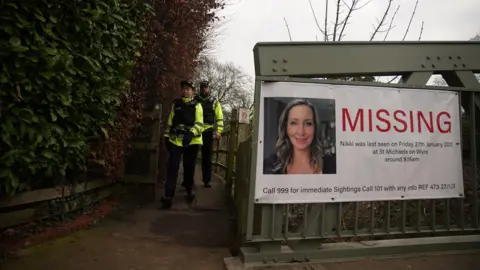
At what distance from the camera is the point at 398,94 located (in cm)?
368

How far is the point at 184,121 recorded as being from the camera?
546 centimetres

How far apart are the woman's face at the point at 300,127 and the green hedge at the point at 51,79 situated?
5.92 ft

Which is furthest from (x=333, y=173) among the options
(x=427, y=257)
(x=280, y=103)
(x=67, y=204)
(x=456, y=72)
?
(x=67, y=204)

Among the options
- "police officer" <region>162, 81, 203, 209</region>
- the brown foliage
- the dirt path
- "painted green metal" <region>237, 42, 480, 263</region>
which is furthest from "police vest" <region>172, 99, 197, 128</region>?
"painted green metal" <region>237, 42, 480, 263</region>

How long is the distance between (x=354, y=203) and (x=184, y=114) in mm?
2848

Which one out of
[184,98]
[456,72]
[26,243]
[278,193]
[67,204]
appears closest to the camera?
[278,193]

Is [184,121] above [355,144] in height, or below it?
above

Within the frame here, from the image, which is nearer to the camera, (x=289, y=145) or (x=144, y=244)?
(x=289, y=145)

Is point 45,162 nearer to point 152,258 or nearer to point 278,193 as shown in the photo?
point 152,258

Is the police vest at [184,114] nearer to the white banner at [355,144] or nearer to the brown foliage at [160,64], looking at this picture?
the brown foliage at [160,64]

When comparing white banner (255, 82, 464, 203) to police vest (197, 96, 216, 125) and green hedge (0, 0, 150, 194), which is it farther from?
police vest (197, 96, 216, 125)

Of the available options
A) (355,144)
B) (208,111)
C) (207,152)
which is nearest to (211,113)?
(208,111)

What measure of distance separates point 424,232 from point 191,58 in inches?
188

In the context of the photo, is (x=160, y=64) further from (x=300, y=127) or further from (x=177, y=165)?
(x=300, y=127)
